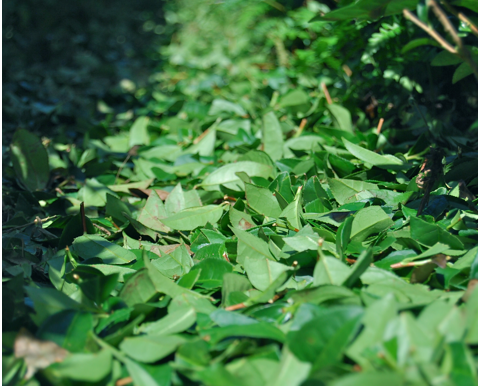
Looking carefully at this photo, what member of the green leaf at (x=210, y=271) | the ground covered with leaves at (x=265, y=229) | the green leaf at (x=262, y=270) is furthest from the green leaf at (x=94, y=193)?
the green leaf at (x=262, y=270)

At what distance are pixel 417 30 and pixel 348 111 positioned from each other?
0.42m

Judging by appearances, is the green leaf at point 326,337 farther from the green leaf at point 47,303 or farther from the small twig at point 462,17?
the small twig at point 462,17

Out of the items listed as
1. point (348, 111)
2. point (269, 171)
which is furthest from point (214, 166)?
point (348, 111)

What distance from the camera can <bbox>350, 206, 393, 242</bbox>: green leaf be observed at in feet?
3.73

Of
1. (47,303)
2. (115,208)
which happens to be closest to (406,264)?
(47,303)

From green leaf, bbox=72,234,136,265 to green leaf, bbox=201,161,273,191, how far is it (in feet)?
1.43

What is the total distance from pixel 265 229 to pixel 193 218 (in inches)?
9.3

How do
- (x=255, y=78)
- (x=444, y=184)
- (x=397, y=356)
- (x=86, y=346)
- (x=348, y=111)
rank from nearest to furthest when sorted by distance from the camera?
(x=397, y=356), (x=86, y=346), (x=444, y=184), (x=348, y=111), (x=255, y=78)

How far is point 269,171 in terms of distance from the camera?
5.03 ft

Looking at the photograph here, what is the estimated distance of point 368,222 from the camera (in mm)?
1142

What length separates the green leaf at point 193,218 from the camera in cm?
132

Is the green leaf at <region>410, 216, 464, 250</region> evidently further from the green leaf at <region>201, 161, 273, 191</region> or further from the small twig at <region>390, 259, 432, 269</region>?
the green leaf at <region>201, 161, 273, 191</region>

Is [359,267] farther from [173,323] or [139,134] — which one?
[139,134]

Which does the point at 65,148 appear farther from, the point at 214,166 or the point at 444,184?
the point at 444,184
